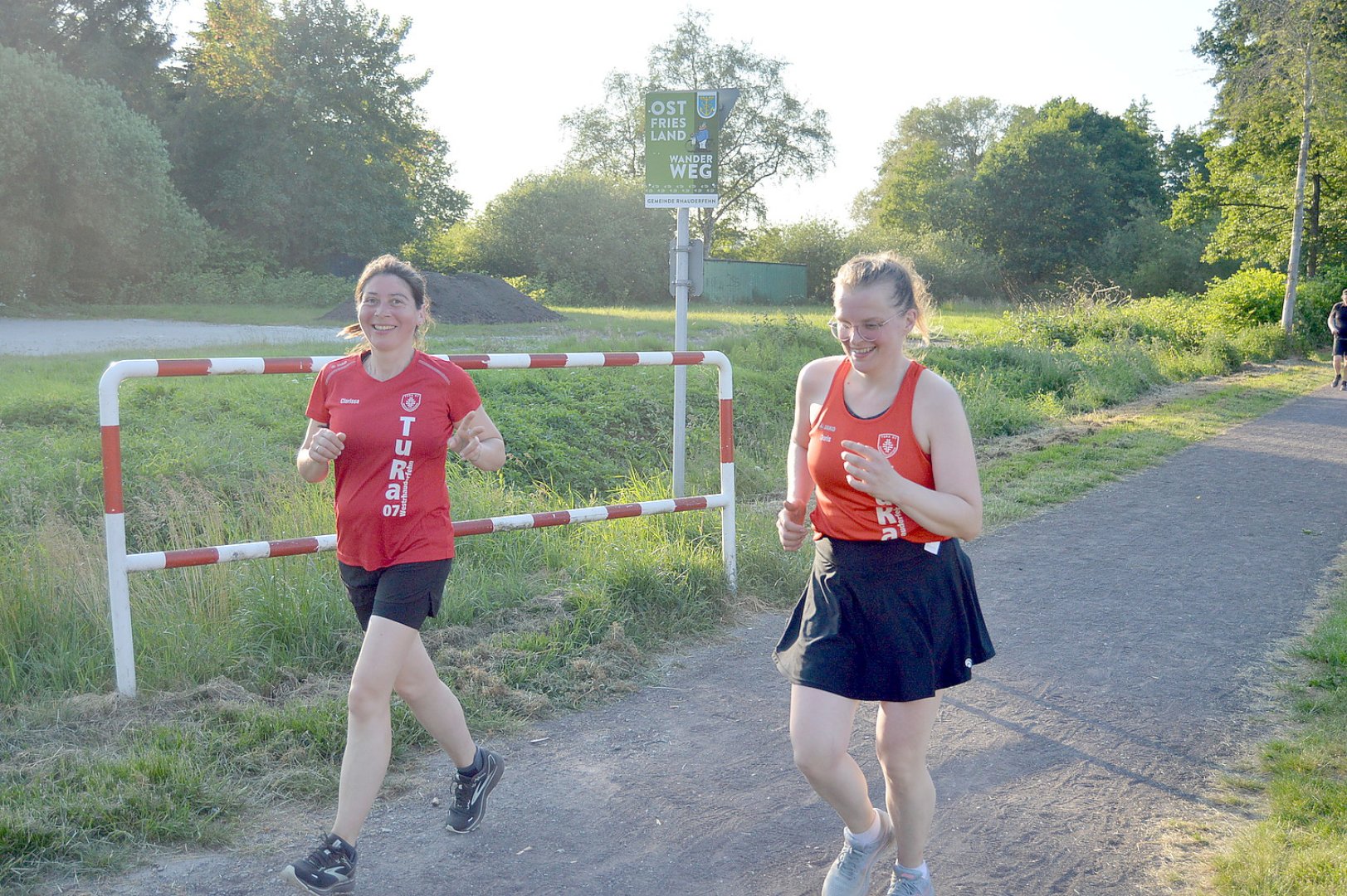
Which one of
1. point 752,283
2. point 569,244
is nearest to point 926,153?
point 752,283

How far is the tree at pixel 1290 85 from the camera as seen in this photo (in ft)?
89.8

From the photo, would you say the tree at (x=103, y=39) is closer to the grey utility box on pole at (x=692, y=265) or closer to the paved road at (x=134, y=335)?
the paved road at (x=134, y=335)

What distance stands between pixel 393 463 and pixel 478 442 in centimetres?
27

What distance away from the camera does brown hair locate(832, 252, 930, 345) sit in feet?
10.1

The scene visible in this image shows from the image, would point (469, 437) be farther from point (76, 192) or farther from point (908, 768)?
point (76, 192)

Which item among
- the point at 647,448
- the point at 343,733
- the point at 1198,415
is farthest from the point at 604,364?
the point at 1198,415

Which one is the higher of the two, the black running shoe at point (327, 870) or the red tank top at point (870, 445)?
the red tank top at point (870, 445)

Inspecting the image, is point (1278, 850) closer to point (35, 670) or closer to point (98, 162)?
point (35, 670)

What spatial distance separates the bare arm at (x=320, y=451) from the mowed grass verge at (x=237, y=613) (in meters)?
1.27

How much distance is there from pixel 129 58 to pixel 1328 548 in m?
45.7

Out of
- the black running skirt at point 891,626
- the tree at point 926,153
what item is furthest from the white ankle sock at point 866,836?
the tree at point 926,153

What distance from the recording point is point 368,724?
3389mm

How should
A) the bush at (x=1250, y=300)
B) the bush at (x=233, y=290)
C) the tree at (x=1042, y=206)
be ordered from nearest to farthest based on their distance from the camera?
the bush at (x=1250, y=300)
the bush at (x=233, y=290)
the tree at (x=1042, y=206)

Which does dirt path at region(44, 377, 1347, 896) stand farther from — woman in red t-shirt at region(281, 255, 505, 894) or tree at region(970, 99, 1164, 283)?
tree at region(970, 99, 1164, 283)
